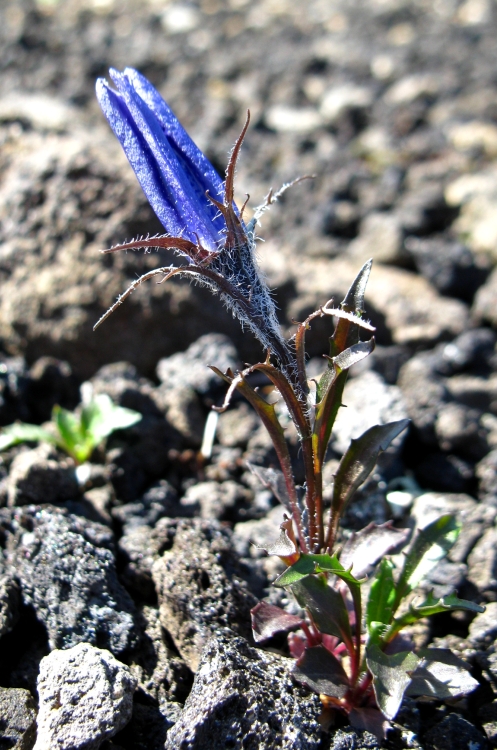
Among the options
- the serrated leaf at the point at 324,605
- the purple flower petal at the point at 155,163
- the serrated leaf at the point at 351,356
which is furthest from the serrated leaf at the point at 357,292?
the serrated leaf at the point at 324,605

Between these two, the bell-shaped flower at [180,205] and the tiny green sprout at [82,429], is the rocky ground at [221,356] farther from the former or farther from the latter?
the bell-shaped flower at [180,205]

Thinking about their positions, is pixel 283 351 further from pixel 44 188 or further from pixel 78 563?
pixel 44 188

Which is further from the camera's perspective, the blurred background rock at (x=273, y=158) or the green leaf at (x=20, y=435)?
the blurred background rock at (x=273, y=158)

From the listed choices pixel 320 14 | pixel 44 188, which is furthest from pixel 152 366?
pixel 320 14

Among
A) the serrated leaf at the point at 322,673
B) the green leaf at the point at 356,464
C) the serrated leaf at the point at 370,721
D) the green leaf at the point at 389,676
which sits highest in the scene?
the green leaf at the point at 356,464

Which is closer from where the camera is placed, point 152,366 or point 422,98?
point 152,366

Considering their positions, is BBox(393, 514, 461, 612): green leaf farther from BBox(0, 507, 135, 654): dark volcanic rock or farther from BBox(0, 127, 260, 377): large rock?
BBox(0, 127, 260, 377): large rock
